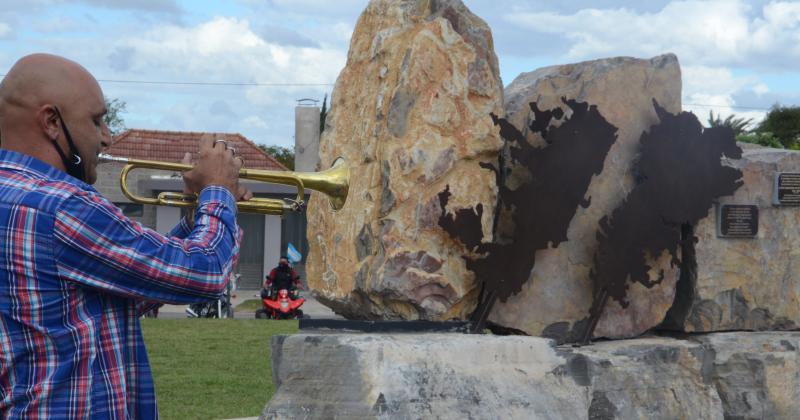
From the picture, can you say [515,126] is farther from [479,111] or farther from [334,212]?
[334,212]

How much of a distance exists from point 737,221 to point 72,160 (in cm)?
394

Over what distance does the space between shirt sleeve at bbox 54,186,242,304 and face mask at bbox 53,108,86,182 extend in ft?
0.47

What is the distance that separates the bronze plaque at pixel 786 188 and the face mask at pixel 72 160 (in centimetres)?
419

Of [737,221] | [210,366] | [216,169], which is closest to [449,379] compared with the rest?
[216,169]

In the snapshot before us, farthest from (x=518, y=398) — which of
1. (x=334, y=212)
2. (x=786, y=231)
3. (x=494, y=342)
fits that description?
(x=786, y=231)

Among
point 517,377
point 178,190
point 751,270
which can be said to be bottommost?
point 517,377

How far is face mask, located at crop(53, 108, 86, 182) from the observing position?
227 centimetres

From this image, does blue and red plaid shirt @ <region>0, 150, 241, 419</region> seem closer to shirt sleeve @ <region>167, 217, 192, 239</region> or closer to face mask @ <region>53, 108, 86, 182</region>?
face mask @ <region>53, 108, 86, 182</region>

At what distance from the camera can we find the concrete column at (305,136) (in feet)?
70.3

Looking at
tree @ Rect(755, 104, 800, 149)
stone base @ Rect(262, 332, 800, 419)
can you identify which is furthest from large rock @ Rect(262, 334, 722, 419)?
tree @ Rect(755, 104, 800, 149)

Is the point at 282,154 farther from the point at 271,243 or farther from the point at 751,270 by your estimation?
the point at 751,270

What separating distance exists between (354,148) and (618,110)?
53.5 inches

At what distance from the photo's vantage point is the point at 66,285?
2.14 meters

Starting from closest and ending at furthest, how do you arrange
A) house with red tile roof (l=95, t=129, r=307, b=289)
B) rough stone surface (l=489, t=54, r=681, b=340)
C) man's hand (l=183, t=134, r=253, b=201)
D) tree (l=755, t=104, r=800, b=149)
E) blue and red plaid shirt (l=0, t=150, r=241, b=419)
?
blue and red plaid shirt (l=0, t=150, r=241, b=419)
man's hand (l=183, t=134, r=253, b=201)
rough stone surface (l=489, t=54, r=681, b=340)
house with red tile roof (l=95, t=129, r=307, b=289)
tree (l=755, t=104, r=800, b=149)
